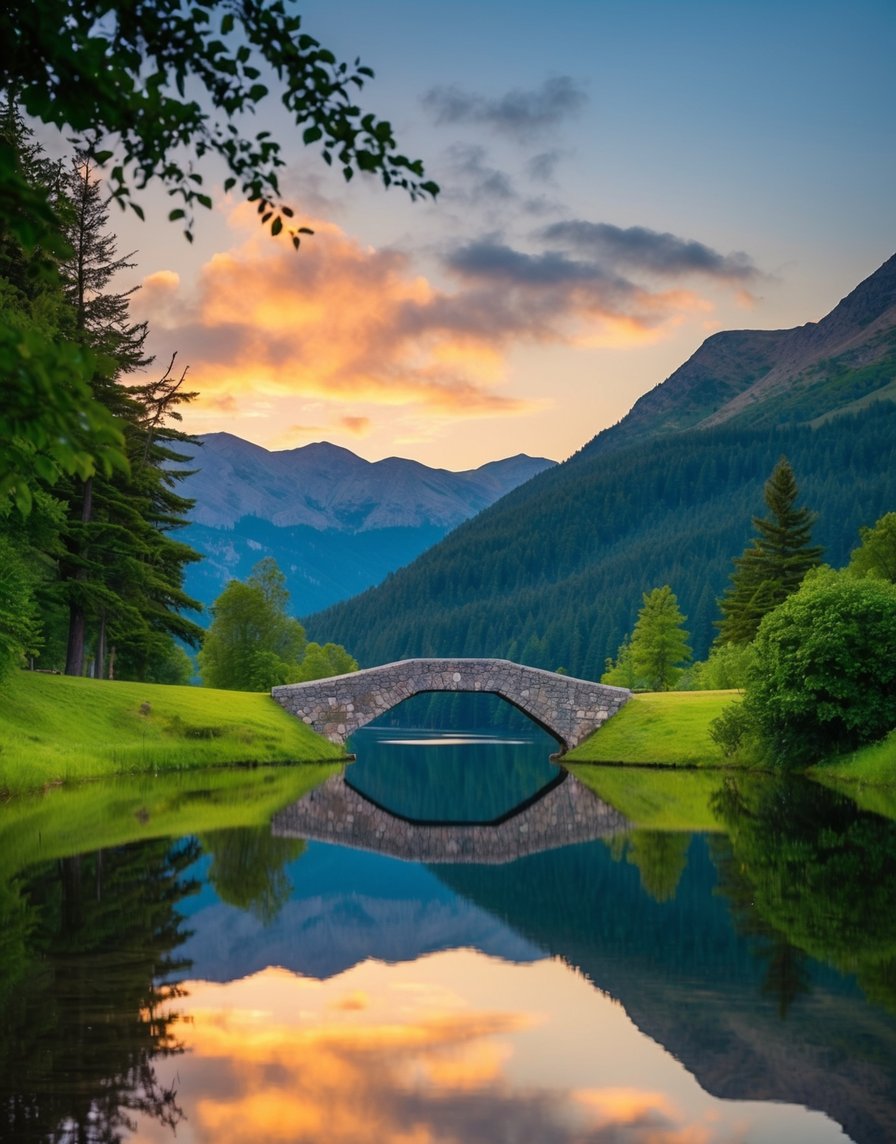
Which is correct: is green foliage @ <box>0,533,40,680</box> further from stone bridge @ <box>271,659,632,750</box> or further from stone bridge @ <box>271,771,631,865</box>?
stone bridge @ <box>271,659,632,750</box>

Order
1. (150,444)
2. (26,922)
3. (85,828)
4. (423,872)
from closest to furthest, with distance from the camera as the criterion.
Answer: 1. (26,922)
2. (423,872)
3. (85,828)
4. (150,444)

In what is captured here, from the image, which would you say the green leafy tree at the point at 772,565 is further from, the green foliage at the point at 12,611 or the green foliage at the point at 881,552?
the green foliage at the point at 12,611

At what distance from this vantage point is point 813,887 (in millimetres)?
19234

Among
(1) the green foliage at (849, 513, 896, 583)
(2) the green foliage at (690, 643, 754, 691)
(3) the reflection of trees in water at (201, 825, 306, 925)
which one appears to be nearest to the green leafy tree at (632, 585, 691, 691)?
(2) the green foliage at (690, 643, 754, 691)

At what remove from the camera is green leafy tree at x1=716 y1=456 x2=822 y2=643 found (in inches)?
3110

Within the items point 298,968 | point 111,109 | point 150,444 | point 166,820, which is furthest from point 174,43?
point 150,444

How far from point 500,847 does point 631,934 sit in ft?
42.1

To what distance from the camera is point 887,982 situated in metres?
13.0

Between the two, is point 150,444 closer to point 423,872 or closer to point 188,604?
point 188,604

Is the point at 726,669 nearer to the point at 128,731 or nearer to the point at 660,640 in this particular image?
the point at 660,640

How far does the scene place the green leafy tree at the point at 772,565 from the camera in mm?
79000

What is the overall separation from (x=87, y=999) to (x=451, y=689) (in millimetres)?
50803

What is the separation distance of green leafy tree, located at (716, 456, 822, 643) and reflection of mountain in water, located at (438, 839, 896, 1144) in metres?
59.7

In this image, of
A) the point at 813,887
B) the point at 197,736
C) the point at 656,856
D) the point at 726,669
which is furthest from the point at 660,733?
the point at 813,887
